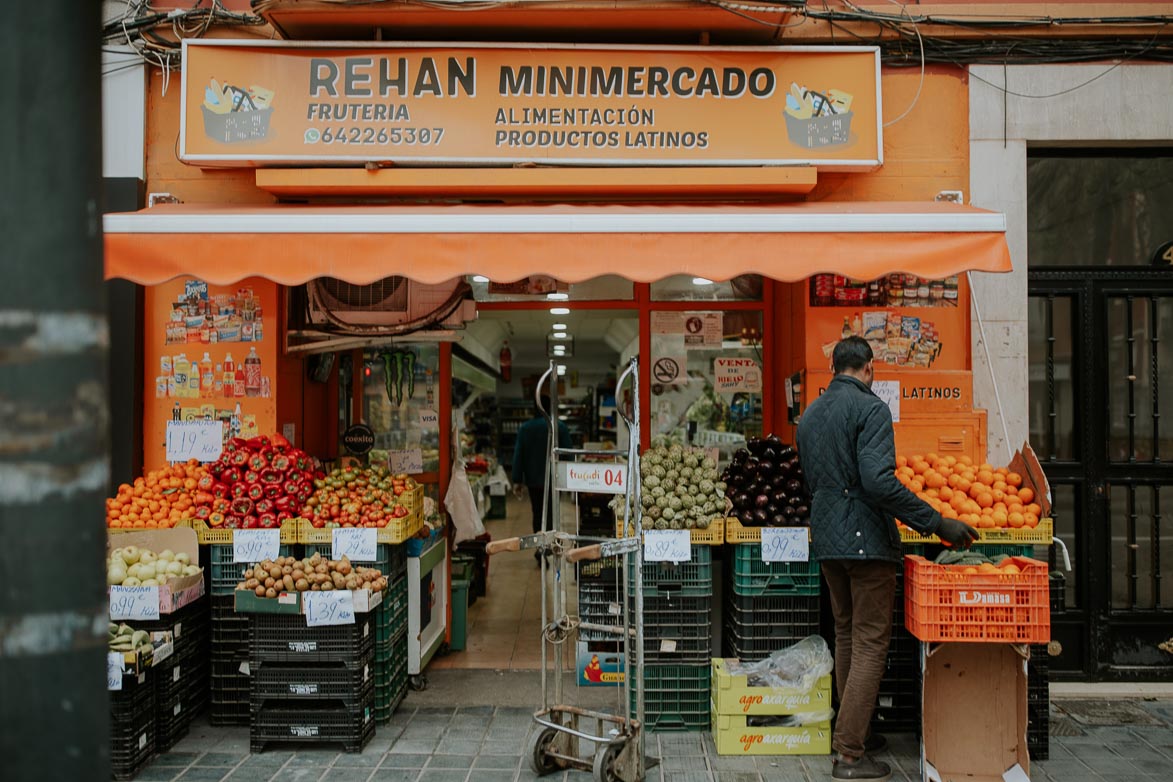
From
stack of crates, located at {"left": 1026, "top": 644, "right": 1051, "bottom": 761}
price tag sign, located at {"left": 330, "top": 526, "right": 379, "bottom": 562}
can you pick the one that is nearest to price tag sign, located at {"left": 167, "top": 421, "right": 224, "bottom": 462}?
price tag sign, located at {"left": 330, "top": 526, "right": 379, "bottom": 562}

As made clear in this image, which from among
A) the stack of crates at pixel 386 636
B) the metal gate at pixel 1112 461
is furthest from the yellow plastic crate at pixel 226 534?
the metal gate at pixel 1112 461

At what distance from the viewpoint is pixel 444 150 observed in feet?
21.0

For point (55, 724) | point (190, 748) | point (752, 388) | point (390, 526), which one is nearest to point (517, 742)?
point (390, 526)

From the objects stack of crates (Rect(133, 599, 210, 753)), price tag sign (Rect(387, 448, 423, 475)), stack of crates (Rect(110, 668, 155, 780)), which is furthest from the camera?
price tag sign (Rect(387, 448, 423, 475))

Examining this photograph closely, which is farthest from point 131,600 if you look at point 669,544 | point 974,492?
point 974,492

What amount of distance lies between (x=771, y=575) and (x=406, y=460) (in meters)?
3.47

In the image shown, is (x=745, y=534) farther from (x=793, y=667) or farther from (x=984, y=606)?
(x=984, y=606)

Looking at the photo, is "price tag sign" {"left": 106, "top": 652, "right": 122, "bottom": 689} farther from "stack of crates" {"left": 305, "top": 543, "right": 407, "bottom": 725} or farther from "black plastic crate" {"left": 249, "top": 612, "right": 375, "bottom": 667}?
"stack of crates" {"left": 305, "top": 543, "right": 407, "bottom": 725}

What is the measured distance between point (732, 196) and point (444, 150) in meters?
2.18

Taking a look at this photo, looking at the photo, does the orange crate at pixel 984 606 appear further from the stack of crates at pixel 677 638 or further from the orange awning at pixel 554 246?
the orange awning at pixel 554 246

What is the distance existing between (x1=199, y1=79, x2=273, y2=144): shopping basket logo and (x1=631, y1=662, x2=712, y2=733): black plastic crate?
4.68m

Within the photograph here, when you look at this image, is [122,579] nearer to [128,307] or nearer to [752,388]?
[128,307]

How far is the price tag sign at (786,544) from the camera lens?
536 cm

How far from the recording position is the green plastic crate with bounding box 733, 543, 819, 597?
538 cm
